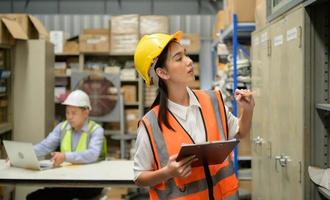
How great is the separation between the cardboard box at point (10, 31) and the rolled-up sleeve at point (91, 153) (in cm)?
147

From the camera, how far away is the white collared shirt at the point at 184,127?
1865 millimetres

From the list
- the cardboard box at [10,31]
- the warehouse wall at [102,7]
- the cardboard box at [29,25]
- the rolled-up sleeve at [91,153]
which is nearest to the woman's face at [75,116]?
the rolled-up sleeve at [91,153]

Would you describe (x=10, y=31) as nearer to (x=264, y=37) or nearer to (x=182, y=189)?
(x=264, y=37)

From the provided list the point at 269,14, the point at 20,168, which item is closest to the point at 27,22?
the point at 20,168

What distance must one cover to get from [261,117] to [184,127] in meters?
1.28

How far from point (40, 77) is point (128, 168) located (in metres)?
1.87

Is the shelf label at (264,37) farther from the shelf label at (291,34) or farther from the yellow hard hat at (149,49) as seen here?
the yellow hard hat at (149,49)

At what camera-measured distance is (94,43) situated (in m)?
6.76

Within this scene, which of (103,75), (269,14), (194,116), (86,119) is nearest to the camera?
(194,116)

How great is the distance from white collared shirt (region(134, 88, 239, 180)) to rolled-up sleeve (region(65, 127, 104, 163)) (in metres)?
1.68

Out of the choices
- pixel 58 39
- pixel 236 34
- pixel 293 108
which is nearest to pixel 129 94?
pixel 58 39

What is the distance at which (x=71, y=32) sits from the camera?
7.49m

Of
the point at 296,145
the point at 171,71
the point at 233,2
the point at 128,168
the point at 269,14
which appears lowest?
the point at 128,168

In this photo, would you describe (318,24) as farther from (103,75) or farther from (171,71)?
(103,75)
